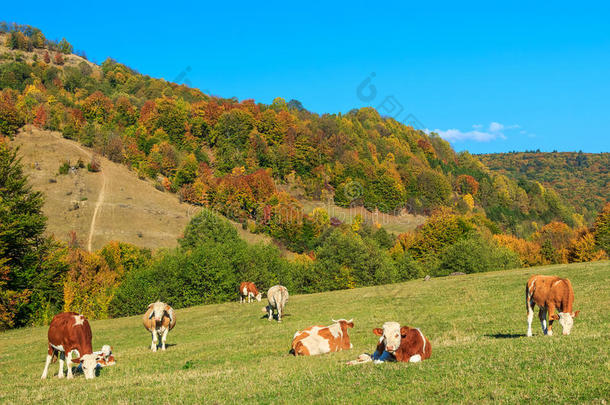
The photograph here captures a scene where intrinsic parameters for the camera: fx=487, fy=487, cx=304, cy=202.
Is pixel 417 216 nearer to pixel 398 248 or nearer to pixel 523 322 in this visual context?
pixel 398 248

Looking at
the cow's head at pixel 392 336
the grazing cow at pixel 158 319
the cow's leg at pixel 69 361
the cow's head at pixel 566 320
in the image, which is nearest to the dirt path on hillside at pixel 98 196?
the grazing cow at pixel 158 319

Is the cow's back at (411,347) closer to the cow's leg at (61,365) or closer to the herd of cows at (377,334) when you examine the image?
the herd of cows at (377,334)

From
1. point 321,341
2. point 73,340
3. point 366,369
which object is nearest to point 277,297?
point 321,341

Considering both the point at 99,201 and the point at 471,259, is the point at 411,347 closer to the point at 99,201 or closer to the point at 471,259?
the point at 471,259

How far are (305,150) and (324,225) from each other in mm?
49227

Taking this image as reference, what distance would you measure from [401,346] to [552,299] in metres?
5.72

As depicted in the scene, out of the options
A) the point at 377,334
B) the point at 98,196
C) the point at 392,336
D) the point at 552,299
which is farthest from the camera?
the point at 98,196

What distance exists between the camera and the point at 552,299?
14.7m

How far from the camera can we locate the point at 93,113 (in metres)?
174

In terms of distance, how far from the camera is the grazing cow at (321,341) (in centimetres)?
1558

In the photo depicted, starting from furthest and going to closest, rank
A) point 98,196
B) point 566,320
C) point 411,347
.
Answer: point 98,196, point 566,320, point 411,347

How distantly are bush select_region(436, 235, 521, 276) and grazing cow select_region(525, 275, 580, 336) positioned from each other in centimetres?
6235

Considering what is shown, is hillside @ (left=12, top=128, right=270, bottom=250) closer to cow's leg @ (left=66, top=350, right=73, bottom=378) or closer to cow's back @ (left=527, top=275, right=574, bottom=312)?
cow's leg @ (left=66, top=350, right=73, bottom=378)

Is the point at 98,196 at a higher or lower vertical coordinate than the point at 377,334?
higher
